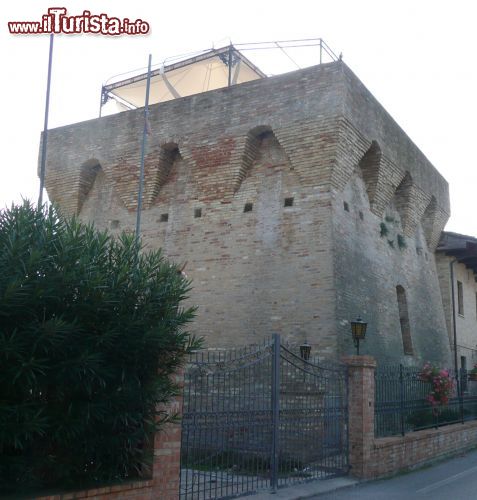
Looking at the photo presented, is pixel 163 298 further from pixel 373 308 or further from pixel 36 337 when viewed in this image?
pixel 373 308

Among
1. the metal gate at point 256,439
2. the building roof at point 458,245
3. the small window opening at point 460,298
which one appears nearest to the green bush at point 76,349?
the metal gate at point 256,439

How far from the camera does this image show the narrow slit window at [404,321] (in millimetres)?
18344

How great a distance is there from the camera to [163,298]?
6273mm

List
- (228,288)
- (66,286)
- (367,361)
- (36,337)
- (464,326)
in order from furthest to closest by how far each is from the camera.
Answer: (464,326) < (228,288) < (367,361) < (66,286) < (36,337)

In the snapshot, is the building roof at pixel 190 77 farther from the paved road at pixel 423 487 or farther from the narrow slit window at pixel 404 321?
the paved road at pixel 423 487

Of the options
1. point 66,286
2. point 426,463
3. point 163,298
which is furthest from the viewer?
point 426,463

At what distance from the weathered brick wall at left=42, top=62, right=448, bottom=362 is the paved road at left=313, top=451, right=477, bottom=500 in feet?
10.6

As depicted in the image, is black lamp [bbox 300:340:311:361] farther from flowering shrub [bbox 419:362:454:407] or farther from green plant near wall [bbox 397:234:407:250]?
green plant near wall [bbox 397:234:407:250]

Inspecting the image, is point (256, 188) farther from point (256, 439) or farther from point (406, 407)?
point (256, 439)

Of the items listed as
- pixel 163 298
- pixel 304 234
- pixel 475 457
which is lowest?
pixel 475 457

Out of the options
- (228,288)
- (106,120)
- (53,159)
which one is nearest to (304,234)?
(228,288)

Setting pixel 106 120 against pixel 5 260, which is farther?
pixel 106 120

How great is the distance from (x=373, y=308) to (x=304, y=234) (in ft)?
10.0

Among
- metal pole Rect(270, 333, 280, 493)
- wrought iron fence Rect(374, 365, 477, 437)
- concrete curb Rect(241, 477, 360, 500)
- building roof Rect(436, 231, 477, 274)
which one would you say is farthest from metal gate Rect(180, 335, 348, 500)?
building roof Rect(436, 231, 477, 274)
